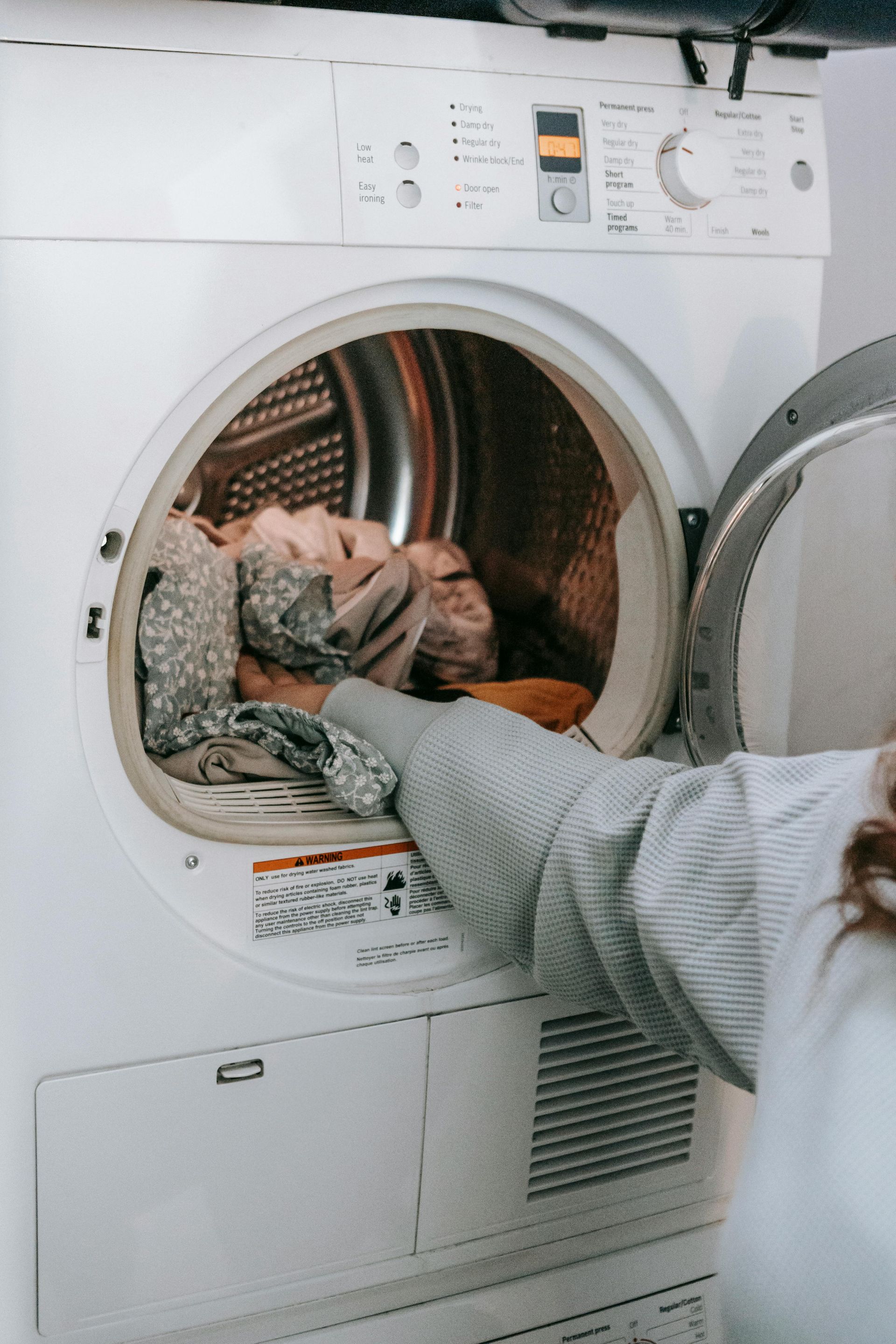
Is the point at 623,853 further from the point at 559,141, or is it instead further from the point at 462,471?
the point at 462,471

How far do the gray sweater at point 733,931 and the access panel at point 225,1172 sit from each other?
0.18 metres

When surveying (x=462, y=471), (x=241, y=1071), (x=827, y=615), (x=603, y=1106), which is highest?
(x=462, y=471)

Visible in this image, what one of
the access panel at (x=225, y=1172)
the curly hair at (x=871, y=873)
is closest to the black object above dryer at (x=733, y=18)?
the curly hair at (x=871, y=873)

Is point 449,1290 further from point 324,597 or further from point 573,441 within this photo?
point 573,441

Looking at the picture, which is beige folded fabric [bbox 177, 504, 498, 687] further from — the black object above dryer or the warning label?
the black object above dryer

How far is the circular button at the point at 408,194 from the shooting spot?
810mm

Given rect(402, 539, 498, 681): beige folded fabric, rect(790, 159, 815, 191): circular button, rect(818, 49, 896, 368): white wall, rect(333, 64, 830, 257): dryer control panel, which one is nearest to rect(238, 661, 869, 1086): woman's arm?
rect(402, 539, 498, 681): beige folded fabric

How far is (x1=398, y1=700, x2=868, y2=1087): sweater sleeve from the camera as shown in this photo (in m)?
0.64

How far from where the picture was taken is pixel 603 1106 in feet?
3.38

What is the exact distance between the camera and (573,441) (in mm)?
1118

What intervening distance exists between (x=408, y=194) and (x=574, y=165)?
15 cm

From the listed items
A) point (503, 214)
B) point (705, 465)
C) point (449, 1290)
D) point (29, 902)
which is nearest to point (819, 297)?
point (705, 465)

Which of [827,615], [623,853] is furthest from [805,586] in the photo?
[623,853]

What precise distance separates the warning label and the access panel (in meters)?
0.10
